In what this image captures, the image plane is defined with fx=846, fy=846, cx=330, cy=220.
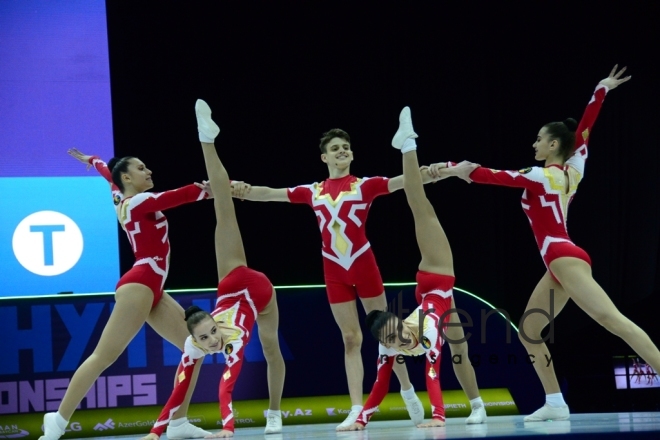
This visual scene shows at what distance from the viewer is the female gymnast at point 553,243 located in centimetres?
493

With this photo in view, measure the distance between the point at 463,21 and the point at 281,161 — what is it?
225cm

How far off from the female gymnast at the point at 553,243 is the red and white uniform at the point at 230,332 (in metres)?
1.36

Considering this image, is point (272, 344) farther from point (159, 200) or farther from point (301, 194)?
point (159, 200)

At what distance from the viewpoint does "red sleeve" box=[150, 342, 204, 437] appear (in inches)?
177

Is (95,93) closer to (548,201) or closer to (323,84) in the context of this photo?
(323,84)

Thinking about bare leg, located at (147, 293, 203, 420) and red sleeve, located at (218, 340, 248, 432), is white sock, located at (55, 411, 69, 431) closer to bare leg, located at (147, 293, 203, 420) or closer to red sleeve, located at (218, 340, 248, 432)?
bare leg, located at (147, 293, 203, 420)

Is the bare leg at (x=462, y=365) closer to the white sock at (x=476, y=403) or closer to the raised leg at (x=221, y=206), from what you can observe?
the white sock at (x=476, y=403)

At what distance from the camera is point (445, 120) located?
810 cm

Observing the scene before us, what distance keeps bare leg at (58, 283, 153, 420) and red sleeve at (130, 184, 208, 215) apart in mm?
460

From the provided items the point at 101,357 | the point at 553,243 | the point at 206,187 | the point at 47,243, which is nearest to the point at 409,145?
the point at 553,243

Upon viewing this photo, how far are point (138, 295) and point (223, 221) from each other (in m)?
0.68

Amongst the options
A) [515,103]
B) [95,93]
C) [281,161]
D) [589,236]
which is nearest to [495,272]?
[589,236]

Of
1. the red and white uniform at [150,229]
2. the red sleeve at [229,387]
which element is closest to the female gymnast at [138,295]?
the red and white uniform at [150,229]

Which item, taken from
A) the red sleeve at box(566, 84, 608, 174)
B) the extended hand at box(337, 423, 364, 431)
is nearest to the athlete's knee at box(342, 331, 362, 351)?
the extended hand at box(337, 423, 364, 431)
